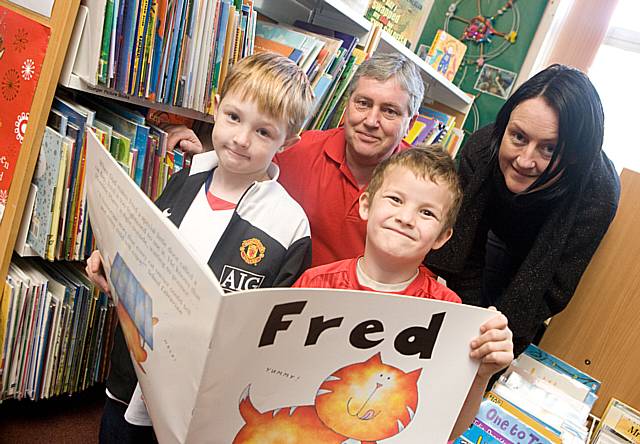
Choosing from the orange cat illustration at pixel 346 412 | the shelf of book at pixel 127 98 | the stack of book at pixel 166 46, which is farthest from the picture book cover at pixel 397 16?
the orange cat illustration at pixel 346 412

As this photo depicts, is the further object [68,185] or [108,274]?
[68,185]

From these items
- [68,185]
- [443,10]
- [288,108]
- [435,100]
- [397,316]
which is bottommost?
[68,185]

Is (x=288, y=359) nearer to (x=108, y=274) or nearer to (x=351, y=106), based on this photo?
(x=108, y=274)

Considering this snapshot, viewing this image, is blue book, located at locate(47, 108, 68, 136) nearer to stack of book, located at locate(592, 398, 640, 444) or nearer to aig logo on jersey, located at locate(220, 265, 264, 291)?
aig logo on jersey, located at locate(220, 265, 264, 291)

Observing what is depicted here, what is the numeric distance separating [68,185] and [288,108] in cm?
58

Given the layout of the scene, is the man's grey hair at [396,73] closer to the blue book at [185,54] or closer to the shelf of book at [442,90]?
the blue book at [185,54]

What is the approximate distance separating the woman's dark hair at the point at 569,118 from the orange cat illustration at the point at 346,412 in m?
0.68

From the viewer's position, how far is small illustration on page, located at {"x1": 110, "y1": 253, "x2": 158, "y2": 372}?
627mm

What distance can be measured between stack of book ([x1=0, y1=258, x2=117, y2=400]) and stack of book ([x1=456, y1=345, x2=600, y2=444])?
1.02 metres

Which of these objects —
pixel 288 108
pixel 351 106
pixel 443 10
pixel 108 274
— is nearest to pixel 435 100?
pixel 443 10

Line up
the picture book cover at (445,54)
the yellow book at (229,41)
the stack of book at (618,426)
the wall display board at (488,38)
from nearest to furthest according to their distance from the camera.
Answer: the yellow book at (229,41) → the stack of book at (618,426) → the picture book cover at (445,54) → the wall display board at (488,38)

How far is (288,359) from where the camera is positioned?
1.88 feet

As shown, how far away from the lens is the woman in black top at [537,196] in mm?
1062

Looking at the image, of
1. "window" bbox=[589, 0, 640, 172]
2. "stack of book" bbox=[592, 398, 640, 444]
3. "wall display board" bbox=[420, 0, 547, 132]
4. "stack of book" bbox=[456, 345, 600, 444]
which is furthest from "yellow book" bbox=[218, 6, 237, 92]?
"window" bbox=[589, 0, 640, 172]
